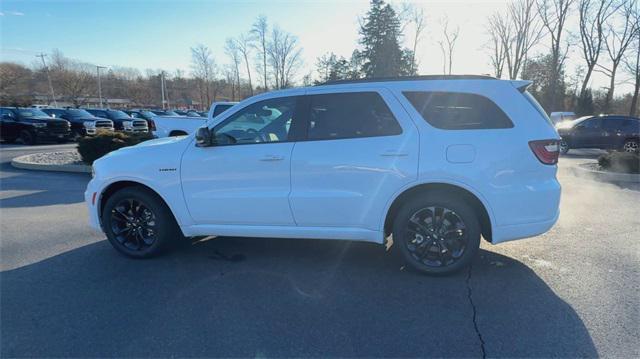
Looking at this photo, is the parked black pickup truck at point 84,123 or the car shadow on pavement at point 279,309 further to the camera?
the parked black pickup truck at point 84,123

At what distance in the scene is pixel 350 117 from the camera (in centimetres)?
409

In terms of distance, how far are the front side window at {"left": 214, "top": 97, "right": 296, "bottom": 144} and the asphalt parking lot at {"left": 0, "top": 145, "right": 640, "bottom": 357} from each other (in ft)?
4.56

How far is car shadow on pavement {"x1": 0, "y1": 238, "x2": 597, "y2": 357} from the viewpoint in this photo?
9.55ft

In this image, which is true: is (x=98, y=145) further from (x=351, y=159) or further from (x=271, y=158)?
(x=351, y=159)

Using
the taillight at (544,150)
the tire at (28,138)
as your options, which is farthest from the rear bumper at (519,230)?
the tire at (28,138)

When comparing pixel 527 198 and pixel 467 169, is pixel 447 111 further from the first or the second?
pixel 527 198

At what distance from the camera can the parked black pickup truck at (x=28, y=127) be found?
20.1 m

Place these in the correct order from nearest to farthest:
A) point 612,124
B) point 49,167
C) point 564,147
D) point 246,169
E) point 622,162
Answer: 1. point 246,169
2. point 622,162
3. point 49,167
4. point 612,124
5. point 564,147

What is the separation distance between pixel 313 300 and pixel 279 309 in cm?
32

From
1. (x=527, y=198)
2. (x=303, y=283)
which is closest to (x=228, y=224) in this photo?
(x=303, y=283)

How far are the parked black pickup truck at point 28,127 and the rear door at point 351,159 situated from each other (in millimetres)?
21046

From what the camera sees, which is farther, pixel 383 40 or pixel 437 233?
pixel 383 40

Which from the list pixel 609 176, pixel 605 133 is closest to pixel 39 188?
pixel 609 176

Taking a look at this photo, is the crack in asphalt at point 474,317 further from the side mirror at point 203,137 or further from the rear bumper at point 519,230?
the side mirror at point 203,137
